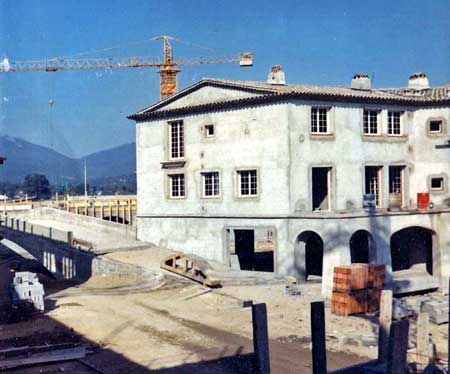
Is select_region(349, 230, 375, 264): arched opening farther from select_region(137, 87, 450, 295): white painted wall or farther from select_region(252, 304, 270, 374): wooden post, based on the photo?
select_region(252, 304, 270, 374): wooden post

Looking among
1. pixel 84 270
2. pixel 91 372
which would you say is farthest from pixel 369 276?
pixel 84 270

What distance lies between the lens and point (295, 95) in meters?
34.0

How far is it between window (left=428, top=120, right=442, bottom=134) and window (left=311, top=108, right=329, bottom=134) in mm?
7689

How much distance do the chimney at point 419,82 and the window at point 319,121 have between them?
953cm

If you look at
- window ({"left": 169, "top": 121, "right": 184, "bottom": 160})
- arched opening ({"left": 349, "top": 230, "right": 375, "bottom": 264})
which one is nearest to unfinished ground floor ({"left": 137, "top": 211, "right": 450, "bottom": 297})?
arched opening ({"left": 349, "top": 230, "right": 375, "bottom": 264})

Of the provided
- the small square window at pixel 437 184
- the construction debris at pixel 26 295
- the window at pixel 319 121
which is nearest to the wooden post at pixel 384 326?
the construction debris at pixel 26 295

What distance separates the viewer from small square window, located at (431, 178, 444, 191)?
38.5m

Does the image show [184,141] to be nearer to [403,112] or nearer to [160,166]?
[160,166]

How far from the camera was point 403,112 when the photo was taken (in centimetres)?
3862

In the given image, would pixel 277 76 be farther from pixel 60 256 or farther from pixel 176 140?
pixel 60 256

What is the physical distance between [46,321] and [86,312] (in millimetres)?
2107

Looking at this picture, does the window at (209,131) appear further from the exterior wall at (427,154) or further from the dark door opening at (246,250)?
the exterior wall at (427,154)

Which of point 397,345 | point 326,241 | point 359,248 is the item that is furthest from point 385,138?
point 397,345

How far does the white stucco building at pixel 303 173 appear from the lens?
113 feet
